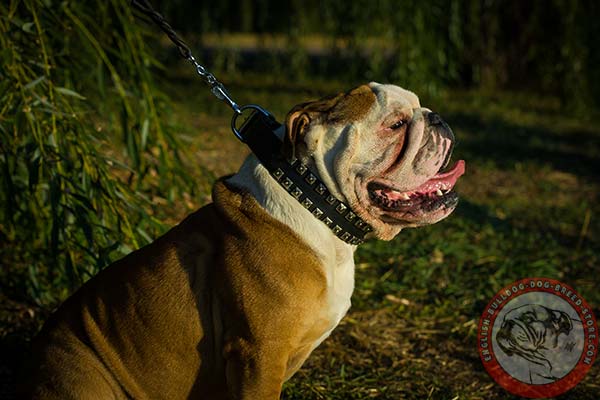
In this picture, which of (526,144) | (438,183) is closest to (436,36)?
(526,144)

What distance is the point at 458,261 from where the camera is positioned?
4539 millimetres

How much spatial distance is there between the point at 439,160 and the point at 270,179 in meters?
0.55

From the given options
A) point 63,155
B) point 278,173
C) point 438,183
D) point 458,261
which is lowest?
point 458,261

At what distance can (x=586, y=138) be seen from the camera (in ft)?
25.0

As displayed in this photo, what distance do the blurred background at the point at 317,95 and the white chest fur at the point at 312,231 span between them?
77 cm

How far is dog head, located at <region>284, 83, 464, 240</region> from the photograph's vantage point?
2.40 meters

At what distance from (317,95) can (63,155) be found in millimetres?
6044

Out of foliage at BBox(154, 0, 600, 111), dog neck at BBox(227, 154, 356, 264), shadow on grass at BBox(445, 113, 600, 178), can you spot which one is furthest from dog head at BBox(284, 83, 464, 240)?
foliage at BBox(154, 0, 600, 111)

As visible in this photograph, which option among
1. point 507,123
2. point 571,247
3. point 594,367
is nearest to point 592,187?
point 571,247

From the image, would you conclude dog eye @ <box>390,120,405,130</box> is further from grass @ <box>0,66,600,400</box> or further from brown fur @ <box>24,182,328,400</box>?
grass @ <box>0,66,600,400</box>

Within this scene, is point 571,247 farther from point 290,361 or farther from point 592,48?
point 592,48

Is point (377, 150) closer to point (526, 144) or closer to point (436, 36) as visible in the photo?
point (526, 144)

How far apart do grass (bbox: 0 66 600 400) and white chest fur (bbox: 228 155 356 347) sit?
76 centimetres

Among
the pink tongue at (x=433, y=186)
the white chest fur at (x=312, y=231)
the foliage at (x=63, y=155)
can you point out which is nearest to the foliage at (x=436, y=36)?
the foliage at (x=63, y=155)
